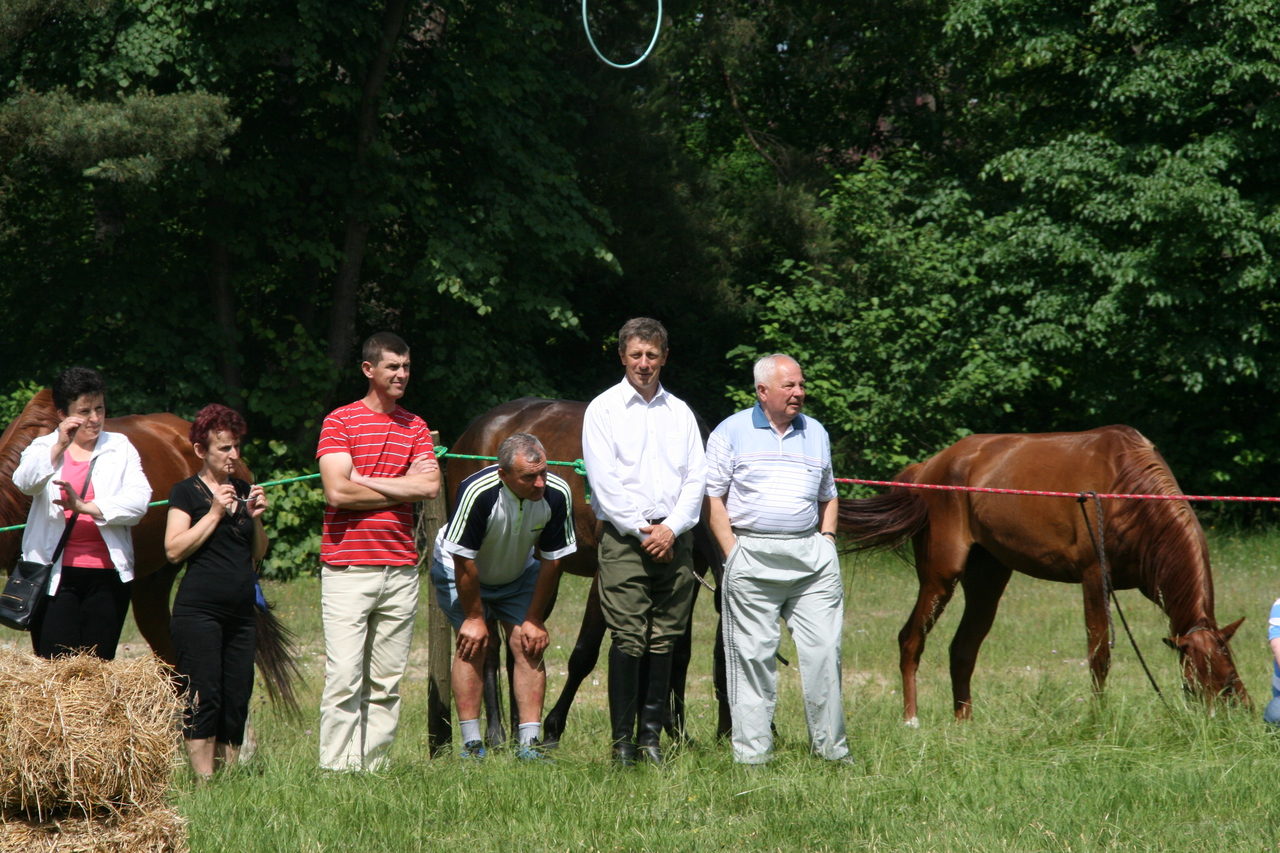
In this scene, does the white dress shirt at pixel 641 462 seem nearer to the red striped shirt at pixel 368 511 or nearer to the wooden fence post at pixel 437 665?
the red striped shirt at pixel 368 511

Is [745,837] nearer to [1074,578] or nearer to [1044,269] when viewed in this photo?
[1074,578]

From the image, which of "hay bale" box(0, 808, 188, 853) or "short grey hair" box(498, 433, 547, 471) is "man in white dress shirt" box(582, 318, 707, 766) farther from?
"hay bale" box(0, 808, 188, 853)

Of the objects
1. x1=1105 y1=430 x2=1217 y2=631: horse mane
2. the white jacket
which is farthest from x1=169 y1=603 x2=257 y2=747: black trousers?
x1=1105 y1=430 x2=1217 y2=631: horse mane

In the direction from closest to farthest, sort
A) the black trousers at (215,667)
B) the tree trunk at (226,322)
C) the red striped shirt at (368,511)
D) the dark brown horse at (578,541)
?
the black trousers at (215,667) < the red striped shirt at (368,511) < the dark brown horse at (578,541) < the tree trunk at (226,322)

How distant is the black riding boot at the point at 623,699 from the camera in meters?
4.54

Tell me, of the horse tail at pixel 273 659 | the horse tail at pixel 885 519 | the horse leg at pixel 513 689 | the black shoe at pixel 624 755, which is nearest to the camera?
the black shoe at pixel 624 755

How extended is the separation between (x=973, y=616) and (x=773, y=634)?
2.93 m

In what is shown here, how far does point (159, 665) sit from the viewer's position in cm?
355

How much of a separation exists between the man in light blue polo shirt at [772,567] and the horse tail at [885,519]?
266cm

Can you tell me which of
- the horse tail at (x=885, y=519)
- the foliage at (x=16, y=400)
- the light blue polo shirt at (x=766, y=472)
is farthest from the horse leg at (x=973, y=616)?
the foliage at (x=16, y=400)

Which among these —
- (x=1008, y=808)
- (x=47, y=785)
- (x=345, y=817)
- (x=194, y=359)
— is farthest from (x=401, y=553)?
(x=194, y=359)

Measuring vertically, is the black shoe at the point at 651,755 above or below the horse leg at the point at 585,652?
below

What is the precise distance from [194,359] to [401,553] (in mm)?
10601

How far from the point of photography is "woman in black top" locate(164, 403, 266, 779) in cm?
436
